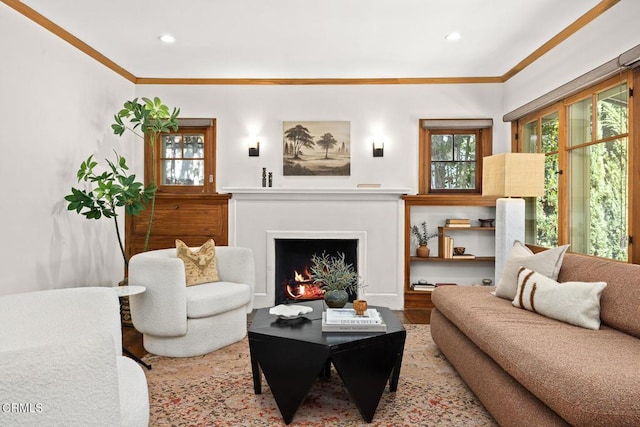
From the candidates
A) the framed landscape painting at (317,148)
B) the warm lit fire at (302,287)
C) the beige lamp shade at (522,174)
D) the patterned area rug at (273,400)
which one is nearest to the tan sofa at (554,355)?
the patterned area rug at (273,400)

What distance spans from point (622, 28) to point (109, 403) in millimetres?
3490

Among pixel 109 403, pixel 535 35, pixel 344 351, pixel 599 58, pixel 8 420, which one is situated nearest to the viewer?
pixel 8 420

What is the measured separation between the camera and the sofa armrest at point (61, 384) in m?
0.90

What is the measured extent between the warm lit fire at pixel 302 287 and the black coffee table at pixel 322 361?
2484 millimetres

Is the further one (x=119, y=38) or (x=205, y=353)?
(x=119, y=38)

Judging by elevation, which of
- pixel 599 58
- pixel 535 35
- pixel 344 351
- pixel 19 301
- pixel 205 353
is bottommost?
pixel 205 353

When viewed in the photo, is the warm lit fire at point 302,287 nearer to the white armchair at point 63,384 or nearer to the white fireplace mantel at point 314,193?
the white fireplace mantel at point 314,193

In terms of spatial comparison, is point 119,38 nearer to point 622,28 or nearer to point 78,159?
point 78,159

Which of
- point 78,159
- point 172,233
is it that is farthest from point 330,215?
point 78,159

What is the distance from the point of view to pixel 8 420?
0.89 metres

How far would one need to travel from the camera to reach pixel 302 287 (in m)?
4.78

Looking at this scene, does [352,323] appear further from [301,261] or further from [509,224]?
[301,261]

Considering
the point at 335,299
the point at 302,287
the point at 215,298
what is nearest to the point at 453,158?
the point at 302,287

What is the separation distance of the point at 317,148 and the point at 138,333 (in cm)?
257
